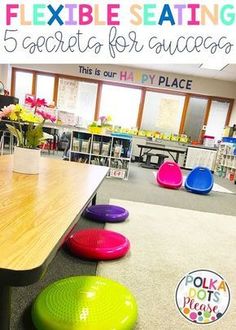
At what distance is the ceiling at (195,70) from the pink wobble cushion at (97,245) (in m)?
5.84

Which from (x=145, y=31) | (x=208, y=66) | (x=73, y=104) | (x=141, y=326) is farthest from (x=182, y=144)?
(x=141, y=326)

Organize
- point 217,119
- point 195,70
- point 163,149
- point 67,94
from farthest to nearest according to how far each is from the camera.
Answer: point 217,119, point 67,94, point 195,70, point 163,149

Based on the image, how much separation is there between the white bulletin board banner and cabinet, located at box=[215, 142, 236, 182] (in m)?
4.10

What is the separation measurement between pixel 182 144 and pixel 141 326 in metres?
6.89

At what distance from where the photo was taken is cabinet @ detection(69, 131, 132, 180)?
172 inches

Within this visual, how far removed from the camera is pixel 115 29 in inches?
101

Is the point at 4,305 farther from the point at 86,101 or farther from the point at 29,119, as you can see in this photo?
the point at 86,101

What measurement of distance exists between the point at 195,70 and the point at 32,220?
23.3 feet

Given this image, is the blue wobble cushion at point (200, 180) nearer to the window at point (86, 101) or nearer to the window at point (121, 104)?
the window at point (121, 104)

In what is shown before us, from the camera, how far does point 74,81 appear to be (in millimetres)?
7762

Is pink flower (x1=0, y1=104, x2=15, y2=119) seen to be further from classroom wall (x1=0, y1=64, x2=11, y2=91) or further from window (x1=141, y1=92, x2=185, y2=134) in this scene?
window (x1=141, y1=92, x2=185, y2=134)

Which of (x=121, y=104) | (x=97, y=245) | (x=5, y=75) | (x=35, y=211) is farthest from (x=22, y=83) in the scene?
(x=35, y=211)

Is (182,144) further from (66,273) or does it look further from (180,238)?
(66,273)

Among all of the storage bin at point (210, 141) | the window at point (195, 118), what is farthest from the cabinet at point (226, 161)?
the window at point (195, 118)
